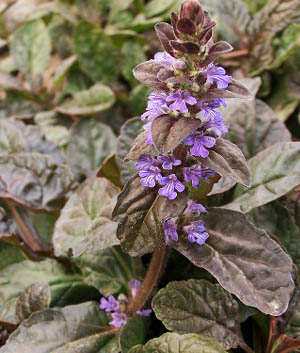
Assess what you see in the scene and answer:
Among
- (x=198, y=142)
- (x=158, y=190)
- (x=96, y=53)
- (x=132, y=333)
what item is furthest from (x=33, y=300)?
(x=96, y=53)

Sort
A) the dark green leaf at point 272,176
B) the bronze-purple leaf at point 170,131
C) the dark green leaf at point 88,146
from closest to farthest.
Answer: the bronze-purple leaf at point 170,131 < the dark green leaf at point 272,176 < the dark green leaf at point 88,146

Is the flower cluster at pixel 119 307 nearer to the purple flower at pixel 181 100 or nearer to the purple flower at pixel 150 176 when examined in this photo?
the purple flower at pixel 150 176

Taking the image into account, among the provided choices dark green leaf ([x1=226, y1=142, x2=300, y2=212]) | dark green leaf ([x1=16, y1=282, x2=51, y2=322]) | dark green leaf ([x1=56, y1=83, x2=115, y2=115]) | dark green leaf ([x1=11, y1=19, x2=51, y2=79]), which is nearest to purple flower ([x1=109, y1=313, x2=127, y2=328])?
dark green leaf ([x1=16, y1=282, x2=51, y2=322])

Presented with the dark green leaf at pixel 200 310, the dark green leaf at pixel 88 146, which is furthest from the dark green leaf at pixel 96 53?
the dark green leaf at pixel 200 310

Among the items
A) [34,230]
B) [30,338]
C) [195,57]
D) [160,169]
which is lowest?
[34,230]

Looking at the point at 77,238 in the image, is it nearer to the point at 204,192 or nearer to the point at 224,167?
the point at 204,192

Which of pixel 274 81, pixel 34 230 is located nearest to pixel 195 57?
pixel 34 230
